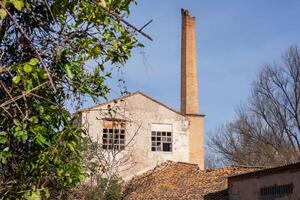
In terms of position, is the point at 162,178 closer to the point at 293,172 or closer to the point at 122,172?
the point at 122,172

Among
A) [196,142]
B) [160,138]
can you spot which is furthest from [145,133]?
[196,142]

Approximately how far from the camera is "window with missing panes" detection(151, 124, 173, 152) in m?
27.8

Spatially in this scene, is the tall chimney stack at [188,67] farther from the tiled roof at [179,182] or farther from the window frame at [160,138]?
the tiled roof at [179,182]

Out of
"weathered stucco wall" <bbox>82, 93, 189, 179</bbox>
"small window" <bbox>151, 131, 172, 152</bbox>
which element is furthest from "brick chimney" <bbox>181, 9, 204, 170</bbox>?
"small window" <bbox>151, 131, 172, 152</bbox>

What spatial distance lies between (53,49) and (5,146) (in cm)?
92

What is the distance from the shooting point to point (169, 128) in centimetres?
2809

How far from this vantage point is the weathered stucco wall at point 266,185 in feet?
53.7

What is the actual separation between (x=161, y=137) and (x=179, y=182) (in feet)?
14.2

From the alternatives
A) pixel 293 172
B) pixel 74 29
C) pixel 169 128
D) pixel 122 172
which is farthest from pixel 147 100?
pixel 74 29

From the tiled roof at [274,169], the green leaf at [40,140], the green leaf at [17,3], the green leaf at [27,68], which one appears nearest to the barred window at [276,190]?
the tiled roof at [274,169]

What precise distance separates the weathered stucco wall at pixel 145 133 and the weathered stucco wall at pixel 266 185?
26.0ft

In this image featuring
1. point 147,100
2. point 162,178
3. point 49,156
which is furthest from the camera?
point 147,100

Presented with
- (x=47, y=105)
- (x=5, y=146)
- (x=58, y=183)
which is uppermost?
(x=47, y=105)

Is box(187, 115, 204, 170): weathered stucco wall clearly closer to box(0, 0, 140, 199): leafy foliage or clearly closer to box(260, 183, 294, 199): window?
box(260, 183, 294, 199): window
